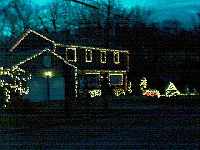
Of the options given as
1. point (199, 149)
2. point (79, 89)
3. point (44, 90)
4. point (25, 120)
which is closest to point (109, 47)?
point (25, 120)

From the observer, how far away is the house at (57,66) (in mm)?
23469

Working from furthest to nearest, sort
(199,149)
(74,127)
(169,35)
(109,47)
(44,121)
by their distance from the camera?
(109,47), (44,121), (74,127), (169,35), (199,149)

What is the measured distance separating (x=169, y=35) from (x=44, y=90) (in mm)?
17334

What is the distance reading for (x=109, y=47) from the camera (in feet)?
55.1

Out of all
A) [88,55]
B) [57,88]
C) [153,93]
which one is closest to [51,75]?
[57,88]

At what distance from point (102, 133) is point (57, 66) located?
16352 millimetres

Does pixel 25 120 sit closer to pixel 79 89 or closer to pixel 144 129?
pixel 144 129

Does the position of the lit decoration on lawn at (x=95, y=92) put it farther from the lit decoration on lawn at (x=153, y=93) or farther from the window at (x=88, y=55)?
the lit decoration on lawn at (x=153, y=93)

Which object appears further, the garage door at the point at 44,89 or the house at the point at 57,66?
the house at the point at 57,66

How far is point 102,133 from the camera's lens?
9641mm

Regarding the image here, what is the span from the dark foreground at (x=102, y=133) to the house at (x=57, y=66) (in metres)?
8.72

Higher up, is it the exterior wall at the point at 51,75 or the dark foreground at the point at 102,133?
the exterior wall at the point at 51,75

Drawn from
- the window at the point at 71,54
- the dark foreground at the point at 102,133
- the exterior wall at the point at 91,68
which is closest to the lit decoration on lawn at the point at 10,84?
the dark foreground at the point at 102,133

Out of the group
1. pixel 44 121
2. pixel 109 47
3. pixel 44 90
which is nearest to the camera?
pixel 44 121
